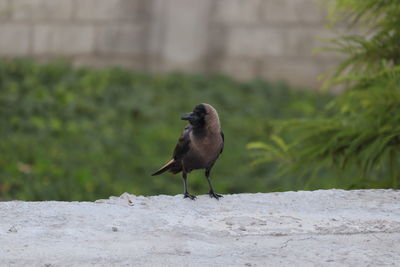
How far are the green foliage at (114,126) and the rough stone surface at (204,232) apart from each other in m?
2.41

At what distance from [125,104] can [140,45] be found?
3.00 feet

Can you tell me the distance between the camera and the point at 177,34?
7.30 metres

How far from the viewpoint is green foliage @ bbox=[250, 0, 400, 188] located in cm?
354

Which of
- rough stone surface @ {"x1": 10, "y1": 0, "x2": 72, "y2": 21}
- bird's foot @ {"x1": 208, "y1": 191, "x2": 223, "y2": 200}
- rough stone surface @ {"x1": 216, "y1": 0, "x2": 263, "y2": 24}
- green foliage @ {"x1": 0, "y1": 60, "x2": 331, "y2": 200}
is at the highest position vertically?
rough stone surface @ {"x1": 216, "y1": 0, "x2": 263, "y2": 24}

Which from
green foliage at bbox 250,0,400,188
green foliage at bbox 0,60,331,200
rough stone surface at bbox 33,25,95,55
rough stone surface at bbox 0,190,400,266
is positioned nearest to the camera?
rough stone surface at bbox 0,190,400,266

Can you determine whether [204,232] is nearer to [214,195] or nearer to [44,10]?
[214,195]

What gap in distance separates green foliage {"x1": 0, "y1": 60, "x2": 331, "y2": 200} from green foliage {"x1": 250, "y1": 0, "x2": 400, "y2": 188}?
169cm

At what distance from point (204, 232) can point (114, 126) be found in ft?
12.5

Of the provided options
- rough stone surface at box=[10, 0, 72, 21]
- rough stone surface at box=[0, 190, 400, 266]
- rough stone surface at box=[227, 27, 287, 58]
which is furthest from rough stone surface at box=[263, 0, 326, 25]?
rough stone surface at box=[0, 190, 400, 266]

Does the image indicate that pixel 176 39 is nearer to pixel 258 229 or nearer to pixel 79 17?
pixel 79 17

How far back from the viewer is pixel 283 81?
7324 millimetres

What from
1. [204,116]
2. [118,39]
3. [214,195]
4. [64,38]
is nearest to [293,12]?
[118,39]

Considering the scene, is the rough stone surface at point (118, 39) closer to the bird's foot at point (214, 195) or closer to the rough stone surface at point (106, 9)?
the rough stone surface at point (106, 9)

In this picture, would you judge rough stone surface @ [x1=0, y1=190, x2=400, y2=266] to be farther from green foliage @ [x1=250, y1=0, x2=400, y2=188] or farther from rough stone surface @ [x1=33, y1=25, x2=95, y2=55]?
rough stone surface @ [x1=33, y1=25, x2=95, y2=55]
